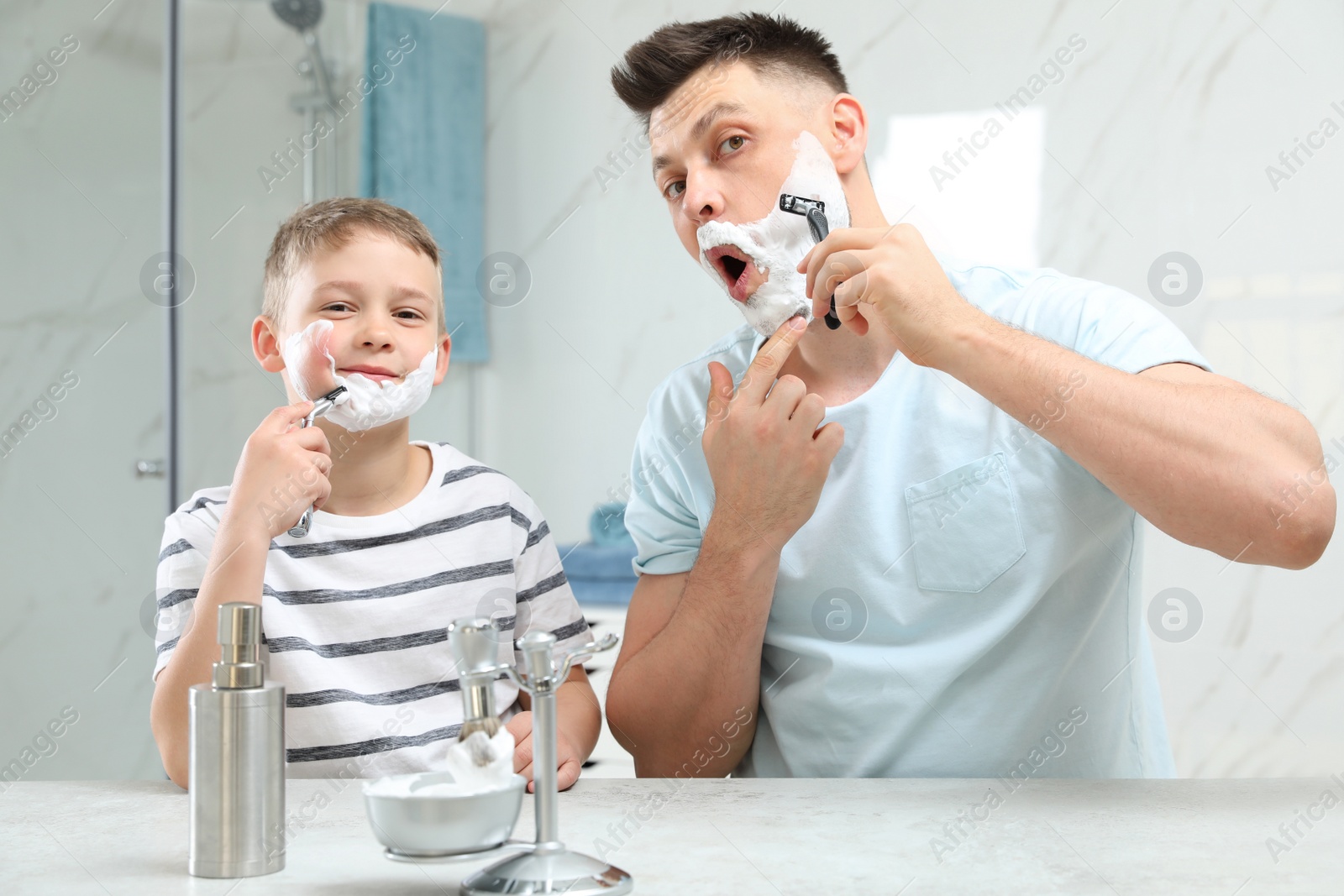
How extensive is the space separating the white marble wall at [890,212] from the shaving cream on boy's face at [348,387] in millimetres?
1141

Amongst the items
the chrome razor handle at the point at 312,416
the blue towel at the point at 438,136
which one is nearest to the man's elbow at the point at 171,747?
the chrome razor handle at the point at 312,416

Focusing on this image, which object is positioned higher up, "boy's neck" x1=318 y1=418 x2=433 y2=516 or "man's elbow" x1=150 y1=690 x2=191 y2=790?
"boy's neck" x1=318 y1=418 x2=433 y2=516

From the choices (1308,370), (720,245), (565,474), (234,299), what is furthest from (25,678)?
(1308,370)

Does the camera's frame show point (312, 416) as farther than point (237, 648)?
Yes

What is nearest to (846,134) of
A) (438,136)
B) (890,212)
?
(890,212)

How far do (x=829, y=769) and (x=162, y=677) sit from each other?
0.50 meters

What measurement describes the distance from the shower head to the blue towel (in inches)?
3.8

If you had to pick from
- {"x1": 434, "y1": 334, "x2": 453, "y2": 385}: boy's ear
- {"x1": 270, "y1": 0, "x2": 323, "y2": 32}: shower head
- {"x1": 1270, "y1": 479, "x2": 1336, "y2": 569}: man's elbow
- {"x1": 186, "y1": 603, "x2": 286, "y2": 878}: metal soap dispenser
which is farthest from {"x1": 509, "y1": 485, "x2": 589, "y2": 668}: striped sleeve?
{"x1": 270, "y1": 0, "x2": 323, "y2": 32}: shower head

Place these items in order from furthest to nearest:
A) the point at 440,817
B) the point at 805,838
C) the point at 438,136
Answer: the point at 438,136 < the point at 805,838 < the point at 440,817

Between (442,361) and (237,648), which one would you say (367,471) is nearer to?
(442,361)

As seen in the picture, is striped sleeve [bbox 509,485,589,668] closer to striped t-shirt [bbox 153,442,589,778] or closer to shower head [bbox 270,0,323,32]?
striped t-shirt [bbox 153,442,589,778]

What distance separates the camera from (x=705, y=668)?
83 cm

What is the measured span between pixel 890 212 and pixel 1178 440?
1326 mm

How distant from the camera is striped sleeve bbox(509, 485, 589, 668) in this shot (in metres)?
0.84
